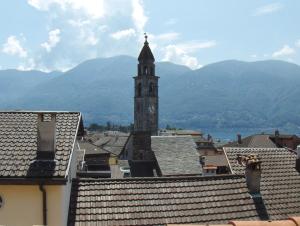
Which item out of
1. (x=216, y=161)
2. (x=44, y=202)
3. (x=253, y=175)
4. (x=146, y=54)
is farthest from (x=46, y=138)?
(x=146, y=54)

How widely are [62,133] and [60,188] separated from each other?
87.0 inches

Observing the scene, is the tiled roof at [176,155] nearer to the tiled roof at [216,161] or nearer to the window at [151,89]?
the tiled roof at [216,161]

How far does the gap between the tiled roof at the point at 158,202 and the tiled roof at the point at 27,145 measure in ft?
5.13

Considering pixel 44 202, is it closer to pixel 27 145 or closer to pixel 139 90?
pixel 27 145

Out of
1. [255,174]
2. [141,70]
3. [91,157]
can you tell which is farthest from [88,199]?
[141,70]

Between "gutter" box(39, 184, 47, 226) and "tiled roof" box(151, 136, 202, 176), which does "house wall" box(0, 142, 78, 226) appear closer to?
"gutter" box(39, 184, 47, 226)

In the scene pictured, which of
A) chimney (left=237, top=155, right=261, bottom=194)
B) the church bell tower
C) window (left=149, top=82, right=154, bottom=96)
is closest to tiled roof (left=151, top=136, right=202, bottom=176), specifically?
chimney (left=237, top=155, right=261, bottom=194)

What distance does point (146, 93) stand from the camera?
278 feet

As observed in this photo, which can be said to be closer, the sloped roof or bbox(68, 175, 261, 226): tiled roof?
bbox(68, 175, 261, 226): tiled roof

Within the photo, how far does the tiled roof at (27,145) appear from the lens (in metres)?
12.4

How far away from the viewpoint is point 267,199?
52.9 feet

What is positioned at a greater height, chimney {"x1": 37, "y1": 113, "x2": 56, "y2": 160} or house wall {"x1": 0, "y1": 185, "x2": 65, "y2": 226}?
chimney {"x1": 37, "y1": 113, "x2": 56, "y2": 160}

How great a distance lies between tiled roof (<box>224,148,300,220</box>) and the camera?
15.9 meters

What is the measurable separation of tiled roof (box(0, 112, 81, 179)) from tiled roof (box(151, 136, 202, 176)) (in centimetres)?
2734
